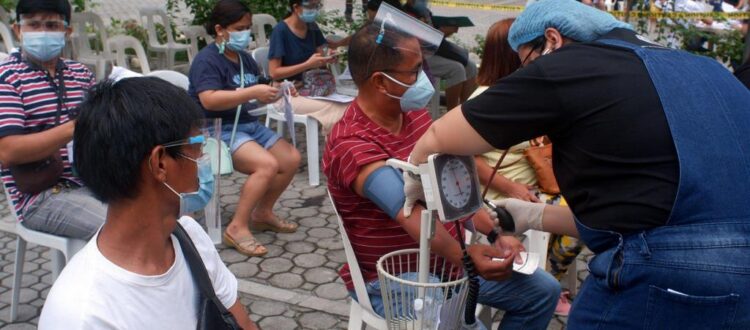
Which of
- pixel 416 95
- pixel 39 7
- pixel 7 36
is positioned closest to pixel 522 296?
pixel 416 95

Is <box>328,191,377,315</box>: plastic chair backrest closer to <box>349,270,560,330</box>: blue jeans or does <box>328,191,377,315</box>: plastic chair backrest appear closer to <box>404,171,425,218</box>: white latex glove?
<box>349,270,560,330</box>: blue jeans

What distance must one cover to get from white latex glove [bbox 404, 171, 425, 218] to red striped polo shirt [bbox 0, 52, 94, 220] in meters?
1.68

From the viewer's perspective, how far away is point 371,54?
2.71 meters

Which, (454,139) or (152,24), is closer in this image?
(454,139)

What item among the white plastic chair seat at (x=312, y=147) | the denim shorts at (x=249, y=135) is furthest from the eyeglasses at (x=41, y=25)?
the white plastic chair seat at (x=312, y=147)

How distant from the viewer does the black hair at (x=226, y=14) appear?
4.68 metres

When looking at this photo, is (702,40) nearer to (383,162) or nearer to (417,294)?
(383,162)

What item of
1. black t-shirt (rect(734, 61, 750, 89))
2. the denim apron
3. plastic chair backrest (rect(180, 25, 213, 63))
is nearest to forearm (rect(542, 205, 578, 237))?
the denim apron

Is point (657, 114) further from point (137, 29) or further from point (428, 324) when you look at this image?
point (137, 29)

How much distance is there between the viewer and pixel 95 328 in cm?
170

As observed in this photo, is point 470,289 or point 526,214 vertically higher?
point 526,214

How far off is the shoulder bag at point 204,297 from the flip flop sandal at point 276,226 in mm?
2693

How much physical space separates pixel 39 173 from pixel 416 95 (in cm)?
167

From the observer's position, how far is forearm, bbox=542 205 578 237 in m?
2.41
